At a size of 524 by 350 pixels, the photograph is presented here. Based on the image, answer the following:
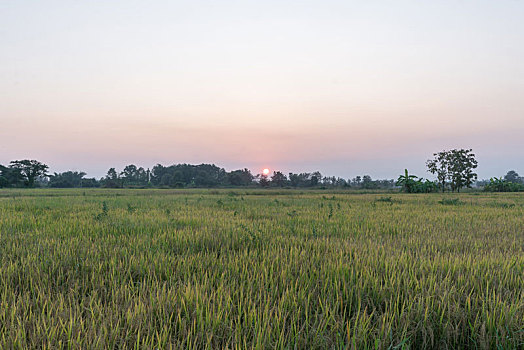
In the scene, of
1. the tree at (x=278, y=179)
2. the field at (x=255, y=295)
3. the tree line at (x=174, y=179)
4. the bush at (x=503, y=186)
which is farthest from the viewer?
the tree at (x=278, y=179)

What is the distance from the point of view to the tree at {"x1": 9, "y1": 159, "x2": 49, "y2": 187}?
60.8m

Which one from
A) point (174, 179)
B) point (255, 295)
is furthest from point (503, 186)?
point (174, 179)

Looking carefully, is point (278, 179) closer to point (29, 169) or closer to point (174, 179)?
point (174, 179)

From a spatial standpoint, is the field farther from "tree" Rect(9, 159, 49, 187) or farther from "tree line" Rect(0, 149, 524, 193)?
"tree" Rect(9, 159, 49, 187)

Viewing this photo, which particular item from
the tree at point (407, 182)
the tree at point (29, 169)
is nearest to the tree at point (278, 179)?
the tree at point (407, 182)

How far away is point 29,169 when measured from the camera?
6153 centimetres

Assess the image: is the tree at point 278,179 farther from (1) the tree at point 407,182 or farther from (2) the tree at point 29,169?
(2) the tree at point 29,169

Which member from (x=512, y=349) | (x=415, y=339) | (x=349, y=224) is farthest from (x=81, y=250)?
(x=349, y=224)

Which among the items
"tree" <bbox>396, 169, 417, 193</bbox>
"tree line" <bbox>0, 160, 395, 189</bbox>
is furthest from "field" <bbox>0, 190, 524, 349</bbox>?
"tree line" <bbox>0, 160, 395, 189</bbox>

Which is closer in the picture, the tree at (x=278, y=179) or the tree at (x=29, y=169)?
the tree at (x=29, y=169)

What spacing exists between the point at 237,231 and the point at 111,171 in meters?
89.1

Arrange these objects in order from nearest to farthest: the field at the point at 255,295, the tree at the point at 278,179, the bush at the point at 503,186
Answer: the field at the point at 255,295, the bush at the point at 503,186, the tree at the point at 278,179

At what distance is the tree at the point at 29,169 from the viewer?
60.8 m

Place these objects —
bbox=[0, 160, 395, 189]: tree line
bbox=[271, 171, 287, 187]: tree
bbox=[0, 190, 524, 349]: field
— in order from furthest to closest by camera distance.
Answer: bbox=[271, 171, 287, 187]: tree → bbox=[0, 160, 395, 189]: tree line → bbox=[0, 190, 524, 349]: field
